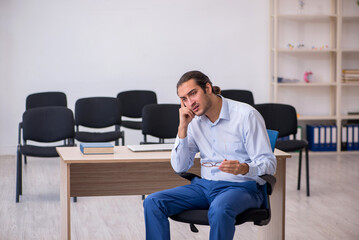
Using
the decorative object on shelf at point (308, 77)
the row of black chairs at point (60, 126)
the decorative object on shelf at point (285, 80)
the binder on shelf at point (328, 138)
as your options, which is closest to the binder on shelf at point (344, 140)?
the binder on shelf at point (328, 138)

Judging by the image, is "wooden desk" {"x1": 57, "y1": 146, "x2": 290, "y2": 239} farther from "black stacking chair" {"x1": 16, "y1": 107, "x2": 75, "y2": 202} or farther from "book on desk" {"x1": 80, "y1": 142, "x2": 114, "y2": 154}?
"black stacking chair" {"x1": 16, "y1": 107, "x2": 75, "y2": 202}

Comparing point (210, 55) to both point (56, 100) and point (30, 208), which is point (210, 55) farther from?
point (30, 208)

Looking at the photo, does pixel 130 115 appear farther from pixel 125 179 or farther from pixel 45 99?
pixel 125 179

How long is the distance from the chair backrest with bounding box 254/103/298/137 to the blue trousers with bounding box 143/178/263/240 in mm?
2561

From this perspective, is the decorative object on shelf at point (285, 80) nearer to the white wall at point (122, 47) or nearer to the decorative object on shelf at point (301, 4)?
the white wall at point (122, 47)

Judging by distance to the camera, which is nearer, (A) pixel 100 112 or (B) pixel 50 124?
(B) pixel 50 124

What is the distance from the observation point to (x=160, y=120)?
527cm

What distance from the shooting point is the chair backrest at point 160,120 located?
5.25 m

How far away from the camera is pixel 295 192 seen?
509 cm

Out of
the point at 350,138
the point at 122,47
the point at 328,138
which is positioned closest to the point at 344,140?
the point at 350,138

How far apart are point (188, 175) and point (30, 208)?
6.81 ft

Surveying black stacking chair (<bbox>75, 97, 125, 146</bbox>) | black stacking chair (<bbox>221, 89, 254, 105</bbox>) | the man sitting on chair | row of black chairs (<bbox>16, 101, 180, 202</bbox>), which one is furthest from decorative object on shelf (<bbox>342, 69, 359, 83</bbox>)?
the man sitting on chair

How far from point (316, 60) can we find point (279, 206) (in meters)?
4.50

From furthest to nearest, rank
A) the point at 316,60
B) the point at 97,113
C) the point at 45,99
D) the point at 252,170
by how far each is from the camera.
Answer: the point at 316,60
the point at 45,99
the point at 97,113
the point at 252,170
